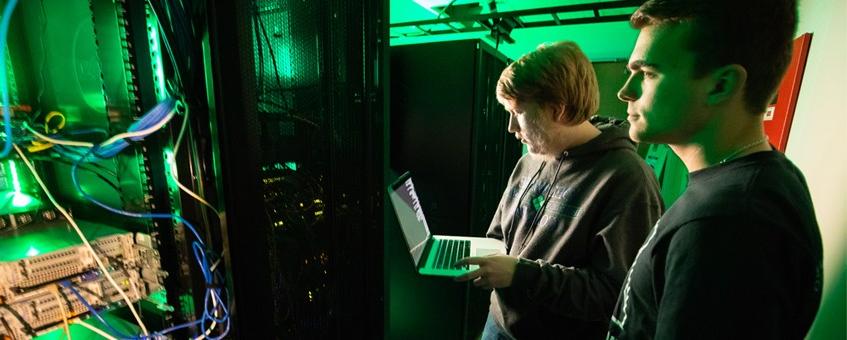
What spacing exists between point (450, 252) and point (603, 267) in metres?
0.56

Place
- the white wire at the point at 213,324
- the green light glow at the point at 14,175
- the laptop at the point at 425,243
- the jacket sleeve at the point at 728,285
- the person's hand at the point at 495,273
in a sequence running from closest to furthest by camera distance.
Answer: the jacket sleeve at the point at 728,285, the white wire at the point at 213,324, the green light glow at the point at 14,175, the person's hand at the point at 495,273, the laptop at the point at 425,243

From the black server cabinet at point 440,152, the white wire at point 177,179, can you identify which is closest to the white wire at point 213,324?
the white wire at point 177,179

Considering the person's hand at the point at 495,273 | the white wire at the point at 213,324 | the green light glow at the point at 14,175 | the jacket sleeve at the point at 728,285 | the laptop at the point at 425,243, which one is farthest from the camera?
the laptop at the point at 425,243

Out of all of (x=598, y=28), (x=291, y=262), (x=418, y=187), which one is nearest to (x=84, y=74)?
(x=291, y=262)

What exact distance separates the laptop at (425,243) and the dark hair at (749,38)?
33.3 inches

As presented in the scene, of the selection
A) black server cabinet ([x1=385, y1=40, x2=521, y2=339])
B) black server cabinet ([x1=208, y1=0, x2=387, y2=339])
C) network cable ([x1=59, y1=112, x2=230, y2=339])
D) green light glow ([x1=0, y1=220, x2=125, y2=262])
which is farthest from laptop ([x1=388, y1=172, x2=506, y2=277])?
green light glow ([x1=0, y1=220, x2=125, y2=262])

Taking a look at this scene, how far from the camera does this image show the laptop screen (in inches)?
48.6

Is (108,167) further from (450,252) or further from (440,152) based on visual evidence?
(440,152)

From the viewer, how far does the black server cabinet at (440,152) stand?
166cm

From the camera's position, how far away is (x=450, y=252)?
4.38ft

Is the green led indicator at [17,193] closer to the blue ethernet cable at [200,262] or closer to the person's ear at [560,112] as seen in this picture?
the blue ethernet cable at [200,262]

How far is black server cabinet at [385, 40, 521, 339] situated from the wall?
1102 millimetres

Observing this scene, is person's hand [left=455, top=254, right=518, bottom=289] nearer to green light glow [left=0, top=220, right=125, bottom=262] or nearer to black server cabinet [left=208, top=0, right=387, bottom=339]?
black server cabinet [left=208, top=0, right=387, bottom=339]

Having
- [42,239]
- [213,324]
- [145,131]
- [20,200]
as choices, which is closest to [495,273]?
[213,324]
